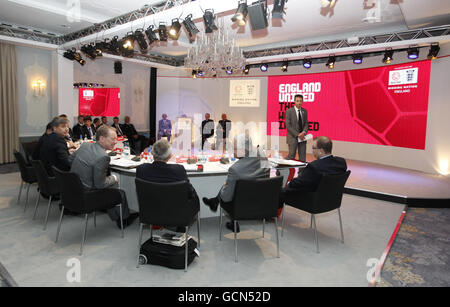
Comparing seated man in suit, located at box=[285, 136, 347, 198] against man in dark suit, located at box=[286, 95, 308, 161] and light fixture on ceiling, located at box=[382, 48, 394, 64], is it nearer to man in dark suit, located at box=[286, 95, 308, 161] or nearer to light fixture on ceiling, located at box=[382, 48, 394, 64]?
man in dark suit, located at box=[286, 95, 308, 161]

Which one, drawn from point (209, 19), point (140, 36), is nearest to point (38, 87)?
point (140, 36)

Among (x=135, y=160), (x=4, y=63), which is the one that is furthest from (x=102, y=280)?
(x=4, y=63)

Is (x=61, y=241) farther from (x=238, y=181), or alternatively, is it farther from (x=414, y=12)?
(x=414, y=12)

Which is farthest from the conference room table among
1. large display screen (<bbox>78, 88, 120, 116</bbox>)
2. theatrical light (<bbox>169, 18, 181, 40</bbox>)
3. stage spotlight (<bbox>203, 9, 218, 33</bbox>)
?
large display screen (<bbox>78, 88, 120, 116</bbox>)

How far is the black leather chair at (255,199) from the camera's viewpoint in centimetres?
298

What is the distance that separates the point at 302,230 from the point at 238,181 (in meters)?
1.59

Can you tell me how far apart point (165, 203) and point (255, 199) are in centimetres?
86

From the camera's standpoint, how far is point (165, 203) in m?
2.79

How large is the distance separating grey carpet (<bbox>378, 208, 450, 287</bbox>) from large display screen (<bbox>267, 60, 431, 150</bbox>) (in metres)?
3.97

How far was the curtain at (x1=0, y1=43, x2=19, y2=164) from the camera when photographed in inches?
311

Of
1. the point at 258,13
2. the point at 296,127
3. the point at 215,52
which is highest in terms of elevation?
the point at 258,13

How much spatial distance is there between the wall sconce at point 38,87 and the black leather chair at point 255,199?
7857mm

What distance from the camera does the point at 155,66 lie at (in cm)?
1112

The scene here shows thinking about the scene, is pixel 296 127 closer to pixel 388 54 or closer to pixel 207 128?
pixel 388 54
